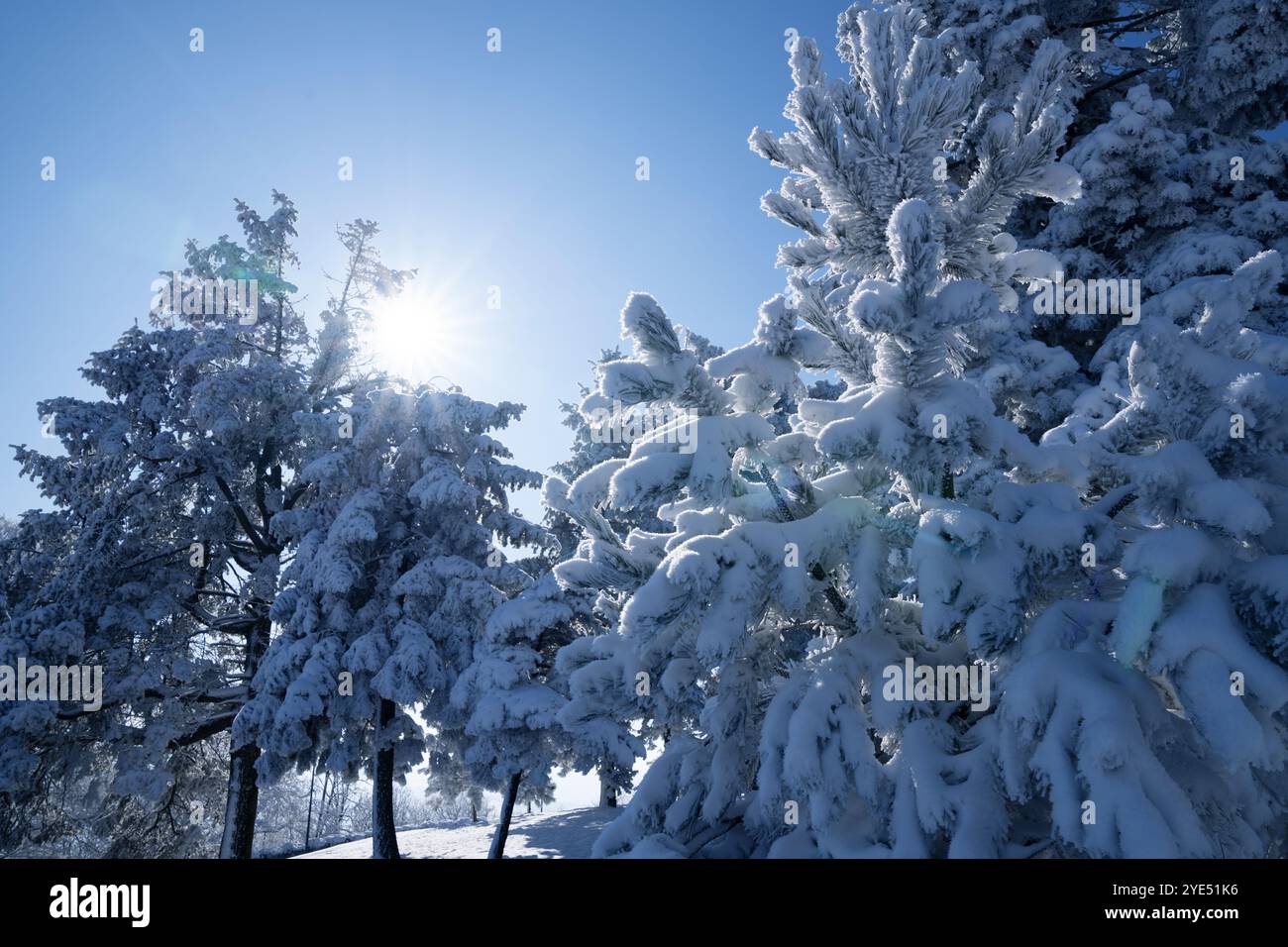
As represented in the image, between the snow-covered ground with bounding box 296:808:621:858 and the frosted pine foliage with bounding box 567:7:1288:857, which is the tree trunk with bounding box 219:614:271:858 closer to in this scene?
the snow-covered ground with bounding box 296:808:621:858

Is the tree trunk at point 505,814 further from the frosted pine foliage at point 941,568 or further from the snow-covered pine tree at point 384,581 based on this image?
the frosted pine foliage at point 941,568

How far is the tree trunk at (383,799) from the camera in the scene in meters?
12.6

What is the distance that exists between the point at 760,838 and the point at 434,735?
1144 cm

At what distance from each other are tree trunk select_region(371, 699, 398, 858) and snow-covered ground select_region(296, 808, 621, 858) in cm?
132

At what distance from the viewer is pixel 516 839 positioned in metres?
15.2

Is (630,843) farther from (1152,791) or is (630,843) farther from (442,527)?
(442,527)

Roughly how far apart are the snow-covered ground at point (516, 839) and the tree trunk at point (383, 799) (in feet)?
4.34

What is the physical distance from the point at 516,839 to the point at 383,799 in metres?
3.79

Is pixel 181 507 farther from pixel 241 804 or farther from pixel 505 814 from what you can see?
pixel 505 814

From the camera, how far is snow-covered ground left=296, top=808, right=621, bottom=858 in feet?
44.5

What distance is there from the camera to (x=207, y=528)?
15.5 metres

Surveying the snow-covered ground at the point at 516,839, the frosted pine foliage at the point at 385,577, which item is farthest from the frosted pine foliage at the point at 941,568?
the snow-covered ground at the point at 516,839
